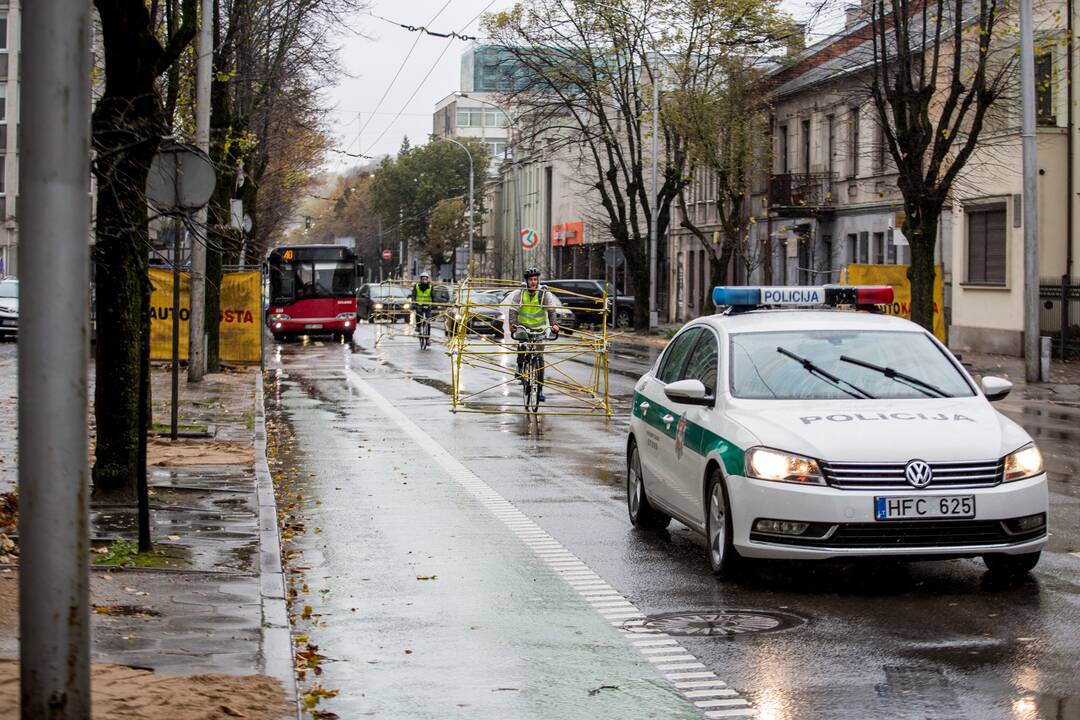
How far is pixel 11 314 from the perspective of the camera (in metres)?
45.7

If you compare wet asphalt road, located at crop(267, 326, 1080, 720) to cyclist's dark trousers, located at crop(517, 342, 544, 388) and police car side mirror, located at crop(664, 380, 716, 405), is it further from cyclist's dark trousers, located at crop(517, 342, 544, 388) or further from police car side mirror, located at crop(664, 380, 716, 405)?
cyclist's dark trousers, located at crop(517, 342, 544, 388)

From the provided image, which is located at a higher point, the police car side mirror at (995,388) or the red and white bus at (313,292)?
the red and white bus at (313,292)

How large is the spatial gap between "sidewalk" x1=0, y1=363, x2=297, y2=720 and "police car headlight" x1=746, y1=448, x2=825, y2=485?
261cm

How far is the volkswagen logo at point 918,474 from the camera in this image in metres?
8.63

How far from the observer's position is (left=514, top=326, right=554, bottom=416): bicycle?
2210 cm

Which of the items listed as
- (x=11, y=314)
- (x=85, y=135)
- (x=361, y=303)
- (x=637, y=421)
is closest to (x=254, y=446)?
(x=637, y=421)

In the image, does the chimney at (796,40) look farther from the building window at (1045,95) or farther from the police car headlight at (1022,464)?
the police car headlight at (1022,464)

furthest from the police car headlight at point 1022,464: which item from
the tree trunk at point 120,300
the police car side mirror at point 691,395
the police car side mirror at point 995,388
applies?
the tree trunk at point 120,300

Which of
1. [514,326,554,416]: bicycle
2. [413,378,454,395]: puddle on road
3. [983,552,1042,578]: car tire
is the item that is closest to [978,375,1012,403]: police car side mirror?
[983,552,1042,578]: car tire

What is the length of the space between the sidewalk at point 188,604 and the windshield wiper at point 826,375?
3.36m

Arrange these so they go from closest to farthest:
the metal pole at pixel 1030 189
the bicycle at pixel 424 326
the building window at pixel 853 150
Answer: the metal pole at pixel 1030 189, the bicycle at pixel 424 326, the building window at pixel 853 150

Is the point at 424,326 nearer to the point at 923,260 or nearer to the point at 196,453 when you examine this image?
the point at 923,260

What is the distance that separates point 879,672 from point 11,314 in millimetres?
42009

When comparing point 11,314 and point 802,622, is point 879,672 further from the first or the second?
point 11,314
